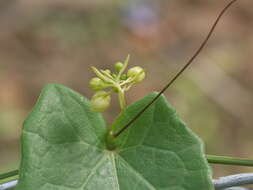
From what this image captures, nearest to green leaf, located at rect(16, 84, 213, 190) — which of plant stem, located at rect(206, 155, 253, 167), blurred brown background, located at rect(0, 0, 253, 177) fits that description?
plant stem, located at rect(206, 155, 253, 167)

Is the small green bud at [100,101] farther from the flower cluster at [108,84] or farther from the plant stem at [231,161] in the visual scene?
the plant stem at [231,161]

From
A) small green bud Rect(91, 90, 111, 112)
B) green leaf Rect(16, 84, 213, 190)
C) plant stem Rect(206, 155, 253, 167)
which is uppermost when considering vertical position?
small green bud Rect(91, 90, 111, 112)

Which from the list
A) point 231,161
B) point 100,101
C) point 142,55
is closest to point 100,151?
point 100,101

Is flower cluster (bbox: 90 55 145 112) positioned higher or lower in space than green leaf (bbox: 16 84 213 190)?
higher

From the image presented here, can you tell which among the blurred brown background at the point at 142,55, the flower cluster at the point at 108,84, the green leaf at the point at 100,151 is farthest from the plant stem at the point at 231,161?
the blurred brown background at the point at 142,55

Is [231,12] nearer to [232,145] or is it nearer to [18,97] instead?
[232,145]

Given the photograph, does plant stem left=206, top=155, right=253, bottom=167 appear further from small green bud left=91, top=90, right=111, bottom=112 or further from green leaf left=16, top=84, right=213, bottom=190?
small green bud left=91, top=90, right=111, bottom=112

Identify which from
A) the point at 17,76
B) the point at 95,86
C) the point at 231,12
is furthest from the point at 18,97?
the point at 95,86
